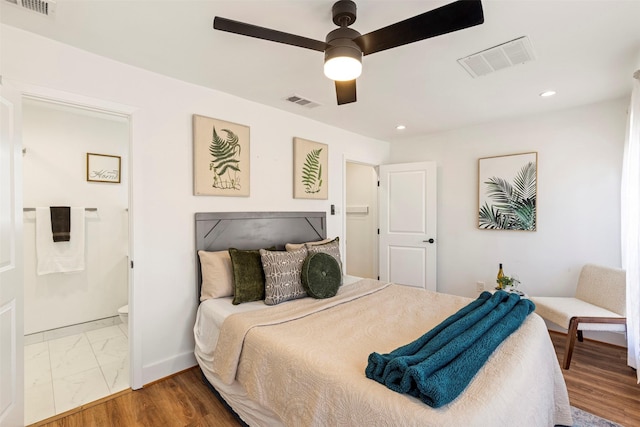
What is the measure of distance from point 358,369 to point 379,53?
6.26 feet

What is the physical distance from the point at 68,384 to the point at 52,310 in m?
1.29

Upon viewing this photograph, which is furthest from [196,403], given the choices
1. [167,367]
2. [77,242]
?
[77,242]

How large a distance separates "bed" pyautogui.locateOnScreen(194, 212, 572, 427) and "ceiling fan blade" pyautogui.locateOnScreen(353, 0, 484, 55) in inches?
58.2

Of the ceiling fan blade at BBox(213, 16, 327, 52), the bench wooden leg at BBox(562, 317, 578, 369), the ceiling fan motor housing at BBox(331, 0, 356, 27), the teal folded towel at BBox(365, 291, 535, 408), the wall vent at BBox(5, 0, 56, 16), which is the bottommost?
the bench wooden leg at BBox(562, 317, 578, 369)

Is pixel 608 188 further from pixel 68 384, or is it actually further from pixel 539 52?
pixel 68 384

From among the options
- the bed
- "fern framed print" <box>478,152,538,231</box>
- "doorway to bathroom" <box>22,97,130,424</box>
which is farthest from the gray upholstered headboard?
"fern framed print" <box>478,152,538,231</box>

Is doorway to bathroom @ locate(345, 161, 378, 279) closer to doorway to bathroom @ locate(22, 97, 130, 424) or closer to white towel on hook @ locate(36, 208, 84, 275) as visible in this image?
doorway to bathroom @ locate(22, 97, 130, 424)

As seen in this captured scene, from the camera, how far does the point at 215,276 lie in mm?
2438

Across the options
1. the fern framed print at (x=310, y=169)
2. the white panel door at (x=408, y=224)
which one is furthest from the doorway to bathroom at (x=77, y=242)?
the white panel door at (x=408, y=224)

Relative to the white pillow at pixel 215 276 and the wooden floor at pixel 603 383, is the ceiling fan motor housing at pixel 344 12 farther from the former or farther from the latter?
the wooden floor at pixel 603 383

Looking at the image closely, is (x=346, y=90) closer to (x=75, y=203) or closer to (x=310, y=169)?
(x=310, y=169)

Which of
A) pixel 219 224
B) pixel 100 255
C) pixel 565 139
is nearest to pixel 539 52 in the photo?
pixel 565 139

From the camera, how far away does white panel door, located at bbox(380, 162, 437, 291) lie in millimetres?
4035

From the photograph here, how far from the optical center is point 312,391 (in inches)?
52.2
